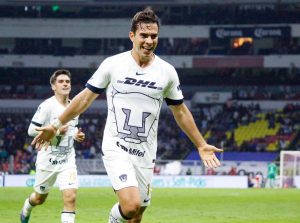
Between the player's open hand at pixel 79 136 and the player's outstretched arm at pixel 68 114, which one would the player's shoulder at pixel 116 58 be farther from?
the player's open hand at pixel 79 136

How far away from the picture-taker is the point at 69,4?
6462 cm

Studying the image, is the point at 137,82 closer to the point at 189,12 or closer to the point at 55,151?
the point at 55,151

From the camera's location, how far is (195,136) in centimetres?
965

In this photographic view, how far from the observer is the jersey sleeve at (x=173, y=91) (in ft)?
31.5

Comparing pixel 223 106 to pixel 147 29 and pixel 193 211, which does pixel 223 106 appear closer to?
pixel 193 211

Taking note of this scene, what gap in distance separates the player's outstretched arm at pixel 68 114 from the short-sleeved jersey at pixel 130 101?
13cm

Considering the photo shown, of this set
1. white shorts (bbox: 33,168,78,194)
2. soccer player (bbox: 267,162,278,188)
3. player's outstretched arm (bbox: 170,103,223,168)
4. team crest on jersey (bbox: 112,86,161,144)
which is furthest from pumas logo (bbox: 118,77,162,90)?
soccer player (bbox: 267,162,278,188)

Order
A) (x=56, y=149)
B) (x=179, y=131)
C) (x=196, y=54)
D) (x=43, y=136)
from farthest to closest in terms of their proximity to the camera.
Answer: (x=196, y=54)
(x=179, y=131)
(x=56, y=149)
(x=43, y=136)

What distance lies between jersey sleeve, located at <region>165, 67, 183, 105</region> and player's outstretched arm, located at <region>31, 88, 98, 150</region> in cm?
95

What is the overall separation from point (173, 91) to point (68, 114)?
1345mm

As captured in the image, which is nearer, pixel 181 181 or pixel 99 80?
pixel 99 80

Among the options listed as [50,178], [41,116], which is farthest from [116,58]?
[50,178]

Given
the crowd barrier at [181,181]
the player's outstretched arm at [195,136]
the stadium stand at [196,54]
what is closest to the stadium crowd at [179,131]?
the stadium stand at [196,54]

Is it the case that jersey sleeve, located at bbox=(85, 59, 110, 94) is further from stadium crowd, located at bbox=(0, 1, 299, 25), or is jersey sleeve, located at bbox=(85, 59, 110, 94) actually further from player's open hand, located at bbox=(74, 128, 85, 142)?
stadium crowd, located at bbox=(0, 1, 299, 25)
